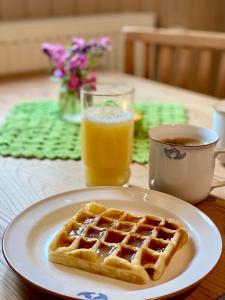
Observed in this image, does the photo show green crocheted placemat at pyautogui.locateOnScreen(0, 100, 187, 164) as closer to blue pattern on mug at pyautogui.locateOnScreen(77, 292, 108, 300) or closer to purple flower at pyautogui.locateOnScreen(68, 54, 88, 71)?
purple flower at pyautogui.locateOnScreen(68, 54, 88, 71)

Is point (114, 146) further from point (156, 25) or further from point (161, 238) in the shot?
point (156, 25)

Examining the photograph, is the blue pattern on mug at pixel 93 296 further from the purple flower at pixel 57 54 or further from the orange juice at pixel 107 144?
the purple flower at pixel 57 54

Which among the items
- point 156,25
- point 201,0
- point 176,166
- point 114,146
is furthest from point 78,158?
point 201,0

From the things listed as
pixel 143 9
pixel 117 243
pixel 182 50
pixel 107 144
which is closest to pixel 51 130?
pixel 107 144

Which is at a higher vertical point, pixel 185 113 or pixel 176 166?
pixel 176 166

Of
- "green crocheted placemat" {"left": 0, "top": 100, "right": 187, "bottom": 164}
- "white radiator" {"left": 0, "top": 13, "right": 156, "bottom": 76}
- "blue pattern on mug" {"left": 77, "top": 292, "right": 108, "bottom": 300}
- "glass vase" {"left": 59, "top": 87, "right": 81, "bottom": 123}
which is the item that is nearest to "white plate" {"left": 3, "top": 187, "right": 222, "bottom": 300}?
"blue pattern on mug" {"left": 77, "top": 292, "right": 108, "bottom": 300}
